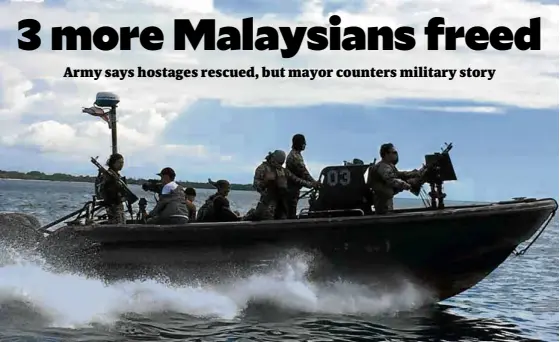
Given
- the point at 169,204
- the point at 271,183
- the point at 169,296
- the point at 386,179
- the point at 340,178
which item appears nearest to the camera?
the point at 169,296

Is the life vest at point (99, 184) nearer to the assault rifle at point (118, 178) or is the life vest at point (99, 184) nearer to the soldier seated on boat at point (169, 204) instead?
the assault rifle at point (118, 178)

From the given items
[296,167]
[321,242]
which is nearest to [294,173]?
[296,167]

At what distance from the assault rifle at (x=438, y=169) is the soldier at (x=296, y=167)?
5.79 feet

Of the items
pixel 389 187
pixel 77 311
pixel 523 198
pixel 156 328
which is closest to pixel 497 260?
pixel 523 198

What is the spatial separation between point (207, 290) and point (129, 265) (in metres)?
1.28

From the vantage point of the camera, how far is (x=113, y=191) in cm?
1303

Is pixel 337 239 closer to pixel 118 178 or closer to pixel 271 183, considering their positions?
pixel 271 183

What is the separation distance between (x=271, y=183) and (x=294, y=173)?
0.46 m

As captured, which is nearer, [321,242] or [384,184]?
[321,242]

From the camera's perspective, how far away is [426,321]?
1348cm

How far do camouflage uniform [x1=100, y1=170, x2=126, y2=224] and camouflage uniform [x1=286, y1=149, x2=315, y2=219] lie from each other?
2.68 m

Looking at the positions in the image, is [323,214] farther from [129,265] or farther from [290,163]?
[129,265]

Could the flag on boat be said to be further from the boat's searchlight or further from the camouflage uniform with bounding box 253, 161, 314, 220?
the camouflage uniform with bounding box 253, 161, 314, 220

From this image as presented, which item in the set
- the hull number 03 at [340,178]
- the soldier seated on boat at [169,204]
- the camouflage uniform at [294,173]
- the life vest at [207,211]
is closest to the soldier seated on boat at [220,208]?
the life vest at [207,211]
